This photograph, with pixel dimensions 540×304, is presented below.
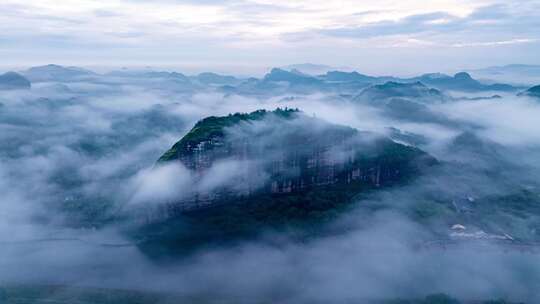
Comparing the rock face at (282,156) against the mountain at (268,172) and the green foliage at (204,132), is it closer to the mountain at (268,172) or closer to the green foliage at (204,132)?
the green foliage at (204,132)

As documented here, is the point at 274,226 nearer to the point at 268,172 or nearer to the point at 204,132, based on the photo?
the point at 268,172

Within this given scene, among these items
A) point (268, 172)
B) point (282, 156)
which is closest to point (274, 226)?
point (268, 172)

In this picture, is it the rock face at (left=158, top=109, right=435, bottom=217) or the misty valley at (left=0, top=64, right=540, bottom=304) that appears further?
the rock face at (left=158, top=109, right=435, bottom=217)

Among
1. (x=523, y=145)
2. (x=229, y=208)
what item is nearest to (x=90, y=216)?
(x=229, y=208)

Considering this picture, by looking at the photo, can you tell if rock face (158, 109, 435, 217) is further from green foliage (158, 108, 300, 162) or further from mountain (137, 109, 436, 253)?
mountain (137, 109, 436, 253)

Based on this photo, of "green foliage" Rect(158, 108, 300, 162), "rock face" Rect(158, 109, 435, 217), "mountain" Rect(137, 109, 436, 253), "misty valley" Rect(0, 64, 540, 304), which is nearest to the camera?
"misty valley" Rect(0, 64, 540, 304)

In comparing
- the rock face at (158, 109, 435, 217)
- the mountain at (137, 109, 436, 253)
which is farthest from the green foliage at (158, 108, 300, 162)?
the mountain at (137, 109, 436, 253)

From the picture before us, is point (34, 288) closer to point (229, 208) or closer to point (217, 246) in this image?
point (217, 246)

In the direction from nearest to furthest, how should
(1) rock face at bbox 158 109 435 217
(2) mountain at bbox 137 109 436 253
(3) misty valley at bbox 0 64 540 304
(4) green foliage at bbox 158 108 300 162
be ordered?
1. (3) misty valley at bbox 0 64 540 304
2. (2) mountain at bbox 137 109 436 253
3. (4) green foliage at bbox 158 108 300 162
4. (1) rock face at bbox 158 109 435 217
